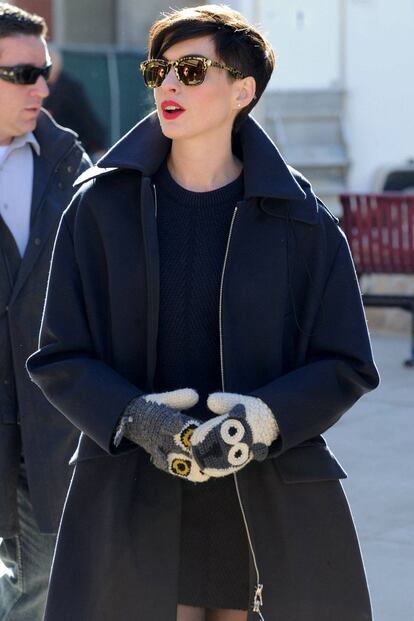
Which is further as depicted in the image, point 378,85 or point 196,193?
point 378,85

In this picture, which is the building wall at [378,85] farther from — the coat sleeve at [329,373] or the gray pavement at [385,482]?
the coat sleeve at [329,373]

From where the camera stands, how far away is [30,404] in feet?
13.4

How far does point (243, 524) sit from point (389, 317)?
7.75 meters

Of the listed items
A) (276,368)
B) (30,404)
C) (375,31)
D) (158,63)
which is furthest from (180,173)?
(375,31)

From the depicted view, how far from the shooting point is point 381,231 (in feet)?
32.8

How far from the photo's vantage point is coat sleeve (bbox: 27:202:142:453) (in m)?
2.85

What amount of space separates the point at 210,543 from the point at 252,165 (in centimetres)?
83

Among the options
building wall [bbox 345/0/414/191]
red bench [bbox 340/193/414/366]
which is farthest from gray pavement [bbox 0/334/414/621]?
building wall [bbox 345/0/414/191]

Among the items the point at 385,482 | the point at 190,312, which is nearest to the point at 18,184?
the point at 190,312

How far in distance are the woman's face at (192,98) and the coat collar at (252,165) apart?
7 centimetres

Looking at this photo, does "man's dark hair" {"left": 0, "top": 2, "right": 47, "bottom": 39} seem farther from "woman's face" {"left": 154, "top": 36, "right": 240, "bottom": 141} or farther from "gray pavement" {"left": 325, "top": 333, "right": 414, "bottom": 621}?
"gray pavement" {"left": 325, "top": 333, "right": 414, "bottom": 621}

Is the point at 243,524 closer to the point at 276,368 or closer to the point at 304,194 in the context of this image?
the point at 276,368

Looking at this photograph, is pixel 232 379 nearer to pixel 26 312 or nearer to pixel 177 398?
pixel 177 398

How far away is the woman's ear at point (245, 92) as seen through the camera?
10.1 ft
